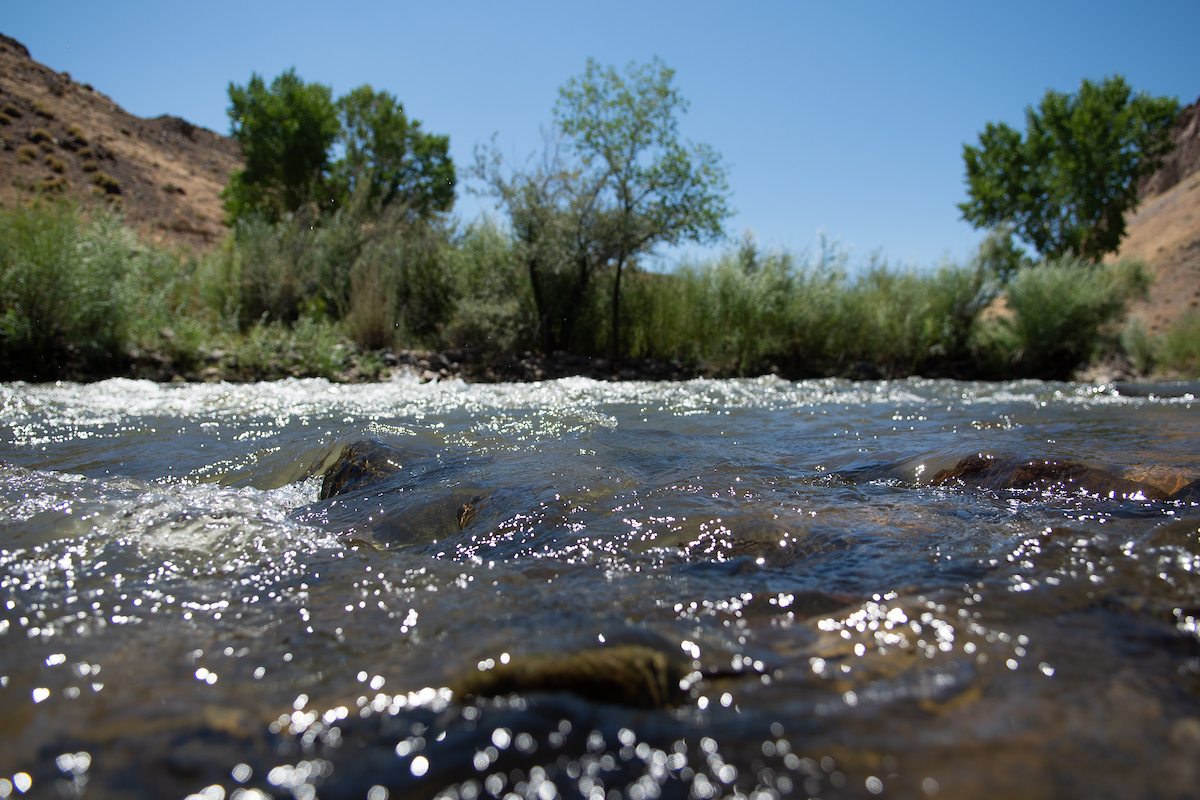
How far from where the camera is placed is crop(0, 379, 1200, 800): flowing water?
922 mm

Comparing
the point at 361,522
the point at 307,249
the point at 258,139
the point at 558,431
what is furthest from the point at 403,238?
the point at 258,139

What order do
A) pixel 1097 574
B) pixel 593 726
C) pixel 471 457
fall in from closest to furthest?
pixel 593 726, pixel 1097 574, pixel 471 457

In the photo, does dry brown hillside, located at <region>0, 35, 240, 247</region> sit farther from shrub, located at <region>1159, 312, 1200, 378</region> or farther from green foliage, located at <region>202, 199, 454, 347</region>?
shrub, located at <region>1159, 312, 1200, 378</region>

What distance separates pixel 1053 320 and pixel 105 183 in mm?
39808

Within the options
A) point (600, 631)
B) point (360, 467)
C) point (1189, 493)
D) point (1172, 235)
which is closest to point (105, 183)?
point (360, 467)

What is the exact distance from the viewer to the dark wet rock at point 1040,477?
2367mm

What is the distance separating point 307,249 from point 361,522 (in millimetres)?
11472

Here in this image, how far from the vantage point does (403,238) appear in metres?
13.2

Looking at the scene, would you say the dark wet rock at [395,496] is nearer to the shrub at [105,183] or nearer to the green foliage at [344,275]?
the green foliage at [344,275]

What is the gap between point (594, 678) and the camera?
1.12 m

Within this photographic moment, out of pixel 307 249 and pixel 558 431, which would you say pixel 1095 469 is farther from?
pixel 307 249

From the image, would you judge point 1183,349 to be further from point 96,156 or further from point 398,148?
point 96,156

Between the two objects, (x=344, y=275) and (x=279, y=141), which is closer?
(x=344, y=275)

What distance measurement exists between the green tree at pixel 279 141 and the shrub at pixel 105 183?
367 inches
